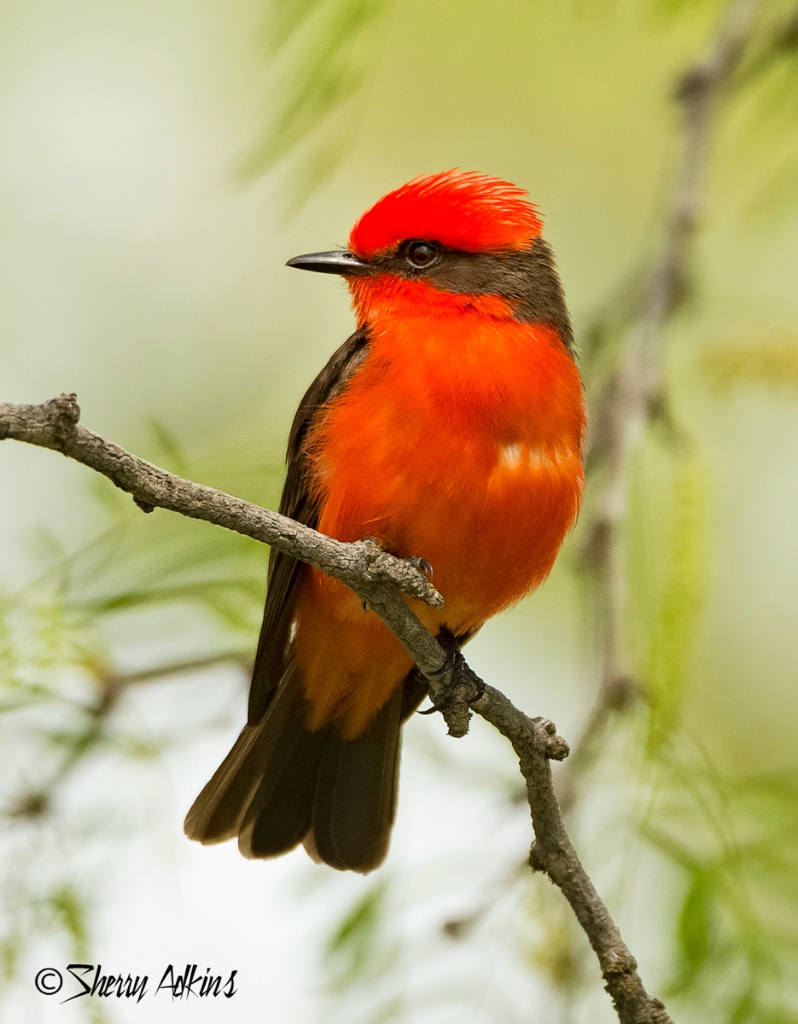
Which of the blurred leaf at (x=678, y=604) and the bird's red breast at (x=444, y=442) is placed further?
the bird's red breast at (x=444, y=442)

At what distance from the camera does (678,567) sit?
4.26 metres

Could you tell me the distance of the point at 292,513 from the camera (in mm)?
5277

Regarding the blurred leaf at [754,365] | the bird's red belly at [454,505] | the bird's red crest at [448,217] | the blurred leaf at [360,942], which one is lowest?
the blurred leaf at [360,942]

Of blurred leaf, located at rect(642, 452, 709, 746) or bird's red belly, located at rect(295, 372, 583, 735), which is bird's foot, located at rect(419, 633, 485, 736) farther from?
blurred leaf, located at rect(642, 452, 709, 746)

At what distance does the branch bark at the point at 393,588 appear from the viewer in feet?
10.7

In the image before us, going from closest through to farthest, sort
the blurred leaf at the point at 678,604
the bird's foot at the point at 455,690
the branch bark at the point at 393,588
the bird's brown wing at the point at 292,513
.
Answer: the branch bark at the point at 393,588 → the blurred leaf at the point at 678,604 → the bird's foot at the point at 455,690 → the bird's brown wing at the point at 292,513

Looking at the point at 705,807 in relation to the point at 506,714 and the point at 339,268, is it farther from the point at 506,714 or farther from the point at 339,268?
the point at 339,268

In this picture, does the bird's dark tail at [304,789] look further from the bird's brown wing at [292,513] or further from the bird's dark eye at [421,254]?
the bird's dark eye at [421,254]

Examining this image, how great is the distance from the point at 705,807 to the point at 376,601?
4.03 ft

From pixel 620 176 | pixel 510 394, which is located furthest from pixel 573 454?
pixel 620 176

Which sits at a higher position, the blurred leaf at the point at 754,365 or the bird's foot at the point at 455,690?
the blurred leaf at the point at 754,365

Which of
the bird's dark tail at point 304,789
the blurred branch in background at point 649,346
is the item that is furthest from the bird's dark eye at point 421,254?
the bird's dark tail at point 304,789

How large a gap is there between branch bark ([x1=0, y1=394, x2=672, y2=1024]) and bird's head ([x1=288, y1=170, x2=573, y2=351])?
1.52 m

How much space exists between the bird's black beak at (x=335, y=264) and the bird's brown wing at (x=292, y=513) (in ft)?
0.98
